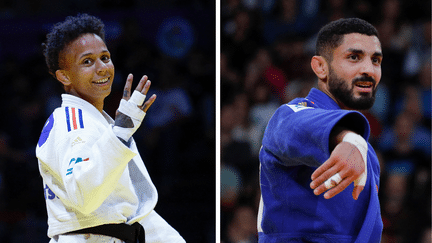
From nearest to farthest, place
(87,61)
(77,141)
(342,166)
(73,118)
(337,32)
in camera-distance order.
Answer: (342,166) → (77,141) → (73,118) → (337,32) → (87,61)

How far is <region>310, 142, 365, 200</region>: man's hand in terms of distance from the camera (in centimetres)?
141

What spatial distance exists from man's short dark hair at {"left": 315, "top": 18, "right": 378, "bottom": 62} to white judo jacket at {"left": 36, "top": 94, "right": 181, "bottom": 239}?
957mm

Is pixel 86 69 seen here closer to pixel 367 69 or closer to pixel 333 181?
pixel 367 69

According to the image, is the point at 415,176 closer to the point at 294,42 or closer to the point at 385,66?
the point at 385,66

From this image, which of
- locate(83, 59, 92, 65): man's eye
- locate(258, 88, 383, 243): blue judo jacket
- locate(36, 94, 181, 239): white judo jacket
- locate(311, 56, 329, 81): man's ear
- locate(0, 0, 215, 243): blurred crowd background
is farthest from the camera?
locate(0, 0, 215, 243): blurred crowd background

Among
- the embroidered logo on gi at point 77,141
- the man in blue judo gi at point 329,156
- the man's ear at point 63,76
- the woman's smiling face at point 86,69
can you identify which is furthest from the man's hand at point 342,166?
the man's ear at point 63,76

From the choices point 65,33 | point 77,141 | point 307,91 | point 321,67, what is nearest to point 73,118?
point 77,141

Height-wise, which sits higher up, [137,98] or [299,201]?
[137,98]

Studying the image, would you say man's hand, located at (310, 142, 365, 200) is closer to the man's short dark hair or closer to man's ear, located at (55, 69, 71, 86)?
the man's short dark hair

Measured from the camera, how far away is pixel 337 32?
2.23 m

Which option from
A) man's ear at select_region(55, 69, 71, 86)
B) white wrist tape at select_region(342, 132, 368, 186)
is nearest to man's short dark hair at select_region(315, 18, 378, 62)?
white wrist tape at select_region(342, 132, 368, 186)

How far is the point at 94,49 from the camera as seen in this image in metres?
2.35

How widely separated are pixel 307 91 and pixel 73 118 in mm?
2675

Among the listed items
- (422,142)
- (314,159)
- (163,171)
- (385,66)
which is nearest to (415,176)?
(422,142)
